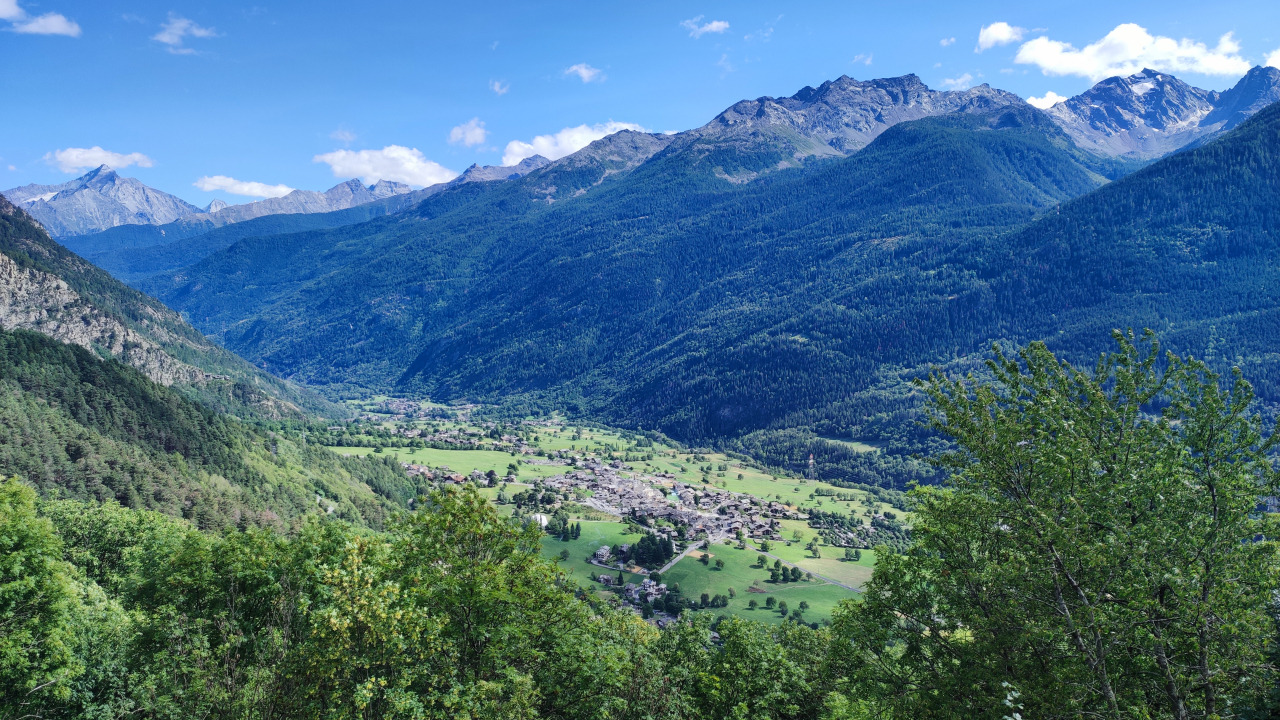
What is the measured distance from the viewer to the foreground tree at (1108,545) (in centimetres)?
1518

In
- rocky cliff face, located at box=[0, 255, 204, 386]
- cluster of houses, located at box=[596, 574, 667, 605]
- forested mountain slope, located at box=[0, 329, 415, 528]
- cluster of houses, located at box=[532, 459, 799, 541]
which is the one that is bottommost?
cluster of houses, located at box=[532, 459, 799, 541]

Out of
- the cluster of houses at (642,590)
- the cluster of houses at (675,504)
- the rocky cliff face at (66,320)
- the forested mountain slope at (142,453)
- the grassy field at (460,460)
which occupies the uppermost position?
the rocky cliff face at (66,320)

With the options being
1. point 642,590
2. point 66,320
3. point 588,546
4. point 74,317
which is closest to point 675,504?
point 588,546

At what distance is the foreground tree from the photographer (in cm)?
1518

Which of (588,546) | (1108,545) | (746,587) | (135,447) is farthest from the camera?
(588,546)

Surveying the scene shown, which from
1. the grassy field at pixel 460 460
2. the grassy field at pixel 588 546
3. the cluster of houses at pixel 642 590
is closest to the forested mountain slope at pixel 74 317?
the grassy field at pixel 460 460

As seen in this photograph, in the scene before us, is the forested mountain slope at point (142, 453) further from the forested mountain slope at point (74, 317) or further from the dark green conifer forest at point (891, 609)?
the forested mountain slope at point (74, 317)

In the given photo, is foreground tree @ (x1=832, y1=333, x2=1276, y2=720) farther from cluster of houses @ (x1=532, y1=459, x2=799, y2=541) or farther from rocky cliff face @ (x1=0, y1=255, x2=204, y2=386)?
rocky cliff face @ (x1=0, y1=255, x2=204, y2=386)

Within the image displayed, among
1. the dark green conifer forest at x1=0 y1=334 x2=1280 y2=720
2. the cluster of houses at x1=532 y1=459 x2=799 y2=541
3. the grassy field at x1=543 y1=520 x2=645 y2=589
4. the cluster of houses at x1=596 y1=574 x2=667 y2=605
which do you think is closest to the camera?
the dark green conifer forest at x1=0 y1=334 x2=1280 y2=720

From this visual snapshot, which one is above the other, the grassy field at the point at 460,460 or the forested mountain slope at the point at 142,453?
the forested mountain slope at the point at 142,453

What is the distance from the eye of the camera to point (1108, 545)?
52.0 ft

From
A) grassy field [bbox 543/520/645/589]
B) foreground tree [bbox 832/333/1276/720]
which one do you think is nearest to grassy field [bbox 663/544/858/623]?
grassy field [bbox 543/520/645/589]

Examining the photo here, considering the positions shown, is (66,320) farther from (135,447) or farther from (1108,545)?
(1108,545)

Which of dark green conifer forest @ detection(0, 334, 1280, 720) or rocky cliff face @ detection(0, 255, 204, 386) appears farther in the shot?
rocky cliff face @ detection(0, 255, 204, 386)
